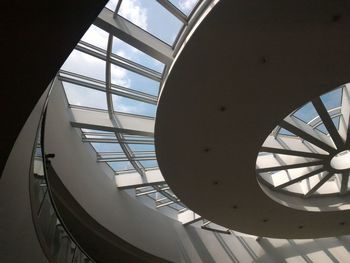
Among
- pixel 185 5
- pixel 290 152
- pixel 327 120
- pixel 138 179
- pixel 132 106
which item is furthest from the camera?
pixel 138 179

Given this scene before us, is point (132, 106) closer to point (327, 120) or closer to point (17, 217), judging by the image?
point (17, 217)

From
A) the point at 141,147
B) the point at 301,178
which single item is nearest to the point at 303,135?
the point at 301,178

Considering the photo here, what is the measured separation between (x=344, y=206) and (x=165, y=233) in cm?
1113

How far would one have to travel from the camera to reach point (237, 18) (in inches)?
327

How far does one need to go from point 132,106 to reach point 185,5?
635 centimetres

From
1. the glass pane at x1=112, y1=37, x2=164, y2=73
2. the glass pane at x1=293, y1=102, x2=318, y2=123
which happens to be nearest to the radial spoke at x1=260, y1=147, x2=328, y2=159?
the glass pane at x1=293, y1=102, x2=318, y2=123

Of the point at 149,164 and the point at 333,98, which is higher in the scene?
the point at 333,98

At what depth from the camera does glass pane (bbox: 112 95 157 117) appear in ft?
49.5

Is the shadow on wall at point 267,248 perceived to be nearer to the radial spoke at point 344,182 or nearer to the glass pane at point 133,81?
the radial spoke at point 344,182

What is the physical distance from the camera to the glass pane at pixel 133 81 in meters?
13.5

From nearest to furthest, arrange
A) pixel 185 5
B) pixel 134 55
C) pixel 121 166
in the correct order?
pixel 185 5, pixel 134 55, pixel 121 166

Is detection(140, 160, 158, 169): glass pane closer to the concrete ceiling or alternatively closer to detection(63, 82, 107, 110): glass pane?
the concrete ceiling

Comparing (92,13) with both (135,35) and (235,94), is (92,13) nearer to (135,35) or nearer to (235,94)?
(135,35)

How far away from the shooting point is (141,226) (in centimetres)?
2041
